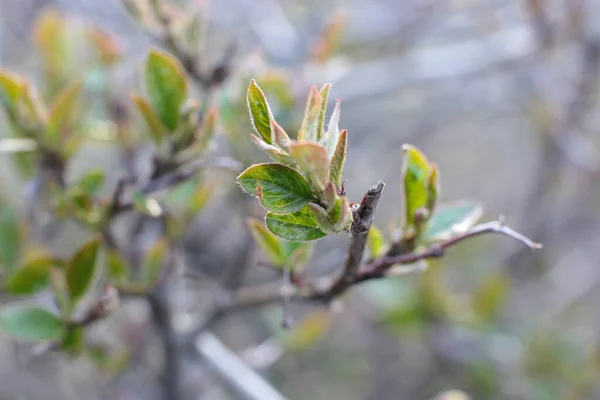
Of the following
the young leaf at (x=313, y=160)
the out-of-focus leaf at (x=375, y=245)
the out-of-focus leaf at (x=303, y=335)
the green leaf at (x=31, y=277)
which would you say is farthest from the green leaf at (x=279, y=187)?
the out-of-focus leaf at (x=303, y=335)

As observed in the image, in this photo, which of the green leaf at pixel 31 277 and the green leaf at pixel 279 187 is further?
the green leaf at pixel 31 277

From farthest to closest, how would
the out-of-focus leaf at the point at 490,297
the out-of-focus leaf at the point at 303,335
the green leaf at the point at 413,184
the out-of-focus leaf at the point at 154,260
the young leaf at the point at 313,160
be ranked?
the out-of-focus leaf at the point at 490,297, the out-of-focus leaf at the point at 303,335, the out-of-focus leaf at the point at 154,260, the green leaf at the point at 413,184, the young leaf at the point at 313,160

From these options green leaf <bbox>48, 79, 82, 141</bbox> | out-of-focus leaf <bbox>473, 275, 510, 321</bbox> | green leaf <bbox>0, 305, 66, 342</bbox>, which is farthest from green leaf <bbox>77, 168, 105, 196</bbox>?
out-of-focus leaf <bbox>473, 275, 510, 321</bbox>

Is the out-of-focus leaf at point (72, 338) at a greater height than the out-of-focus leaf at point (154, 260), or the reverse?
the out-of-focus leaf at point (154, 260)

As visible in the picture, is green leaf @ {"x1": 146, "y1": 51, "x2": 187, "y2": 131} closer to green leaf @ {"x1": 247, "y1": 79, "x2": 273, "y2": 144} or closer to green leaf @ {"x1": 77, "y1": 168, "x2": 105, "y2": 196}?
green leaf @ {"x1": 77, "y1": 168, "x2": 105, "y2": 196}

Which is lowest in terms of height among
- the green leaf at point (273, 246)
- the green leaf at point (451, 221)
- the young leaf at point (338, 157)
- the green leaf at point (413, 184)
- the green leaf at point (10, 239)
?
the green leaf at point (10, 239)

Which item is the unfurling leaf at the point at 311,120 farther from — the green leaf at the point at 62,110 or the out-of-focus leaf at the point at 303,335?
the out-of-focus leaf at the point at 303,335

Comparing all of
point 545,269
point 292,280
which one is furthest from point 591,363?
point 292,280
